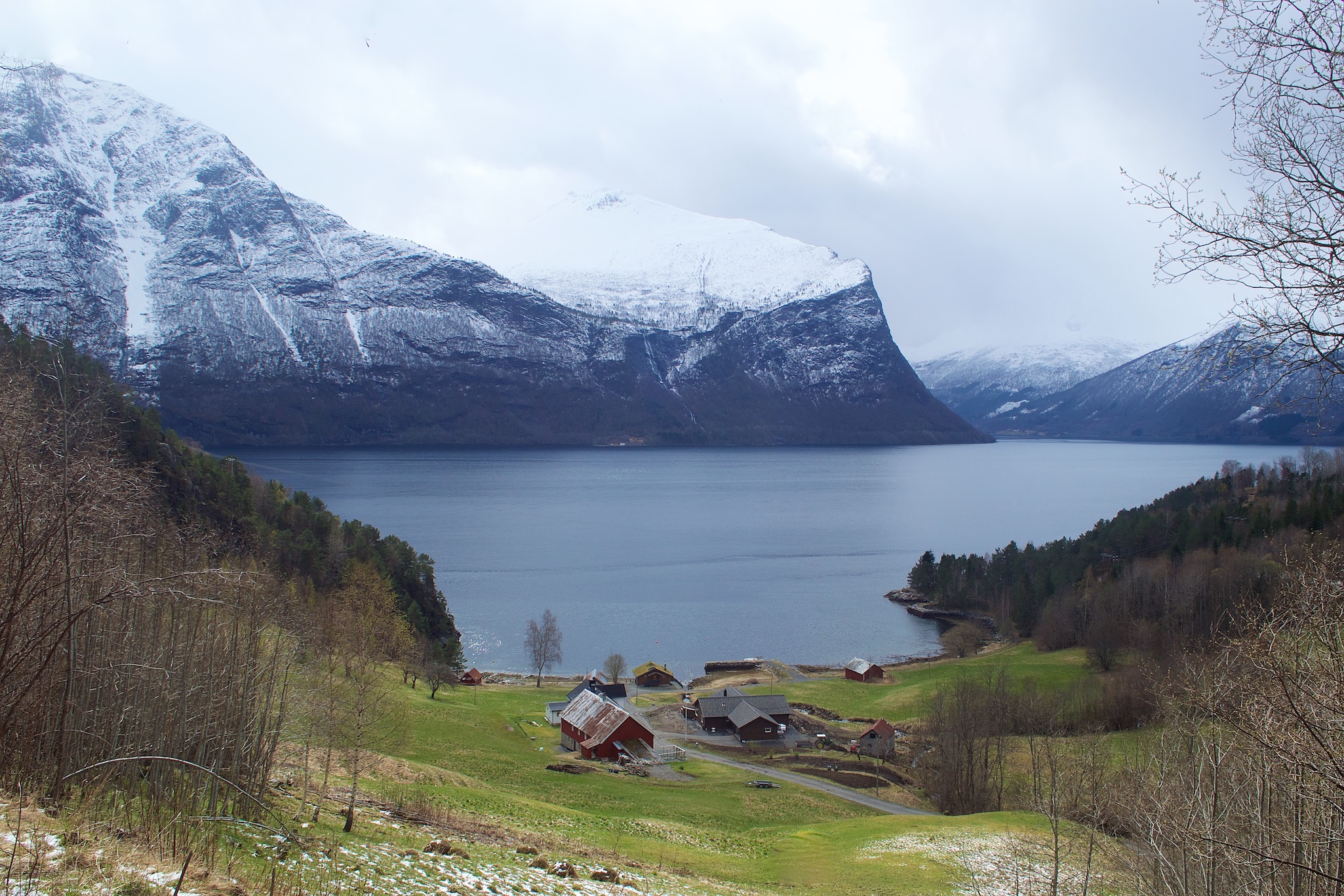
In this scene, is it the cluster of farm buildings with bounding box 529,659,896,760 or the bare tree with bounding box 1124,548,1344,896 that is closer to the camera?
the bare tree with bounding box 1124,548,1344,896

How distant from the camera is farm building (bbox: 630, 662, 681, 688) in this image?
61.1m

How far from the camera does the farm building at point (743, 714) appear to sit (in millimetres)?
49344

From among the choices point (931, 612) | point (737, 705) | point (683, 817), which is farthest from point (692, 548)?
point (683, 817)

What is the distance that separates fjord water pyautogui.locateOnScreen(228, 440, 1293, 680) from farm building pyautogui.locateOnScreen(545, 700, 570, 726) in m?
14.1

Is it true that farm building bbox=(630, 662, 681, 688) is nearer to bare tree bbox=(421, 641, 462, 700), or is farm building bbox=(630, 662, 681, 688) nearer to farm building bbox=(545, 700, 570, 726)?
farm building bbox=(545, 700, 570, 726)

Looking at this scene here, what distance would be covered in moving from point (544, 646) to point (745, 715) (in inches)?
764

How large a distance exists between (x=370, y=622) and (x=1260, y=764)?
139 ft

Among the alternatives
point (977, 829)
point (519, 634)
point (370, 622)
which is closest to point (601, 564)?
point (519, 634)

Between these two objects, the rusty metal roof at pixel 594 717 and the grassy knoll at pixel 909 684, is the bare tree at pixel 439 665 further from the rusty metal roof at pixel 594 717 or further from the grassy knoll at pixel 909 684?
the grassy knoll at pixel 909 684

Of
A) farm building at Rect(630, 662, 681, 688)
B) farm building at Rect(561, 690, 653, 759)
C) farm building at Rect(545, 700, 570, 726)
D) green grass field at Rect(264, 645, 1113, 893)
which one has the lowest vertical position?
farm building at Rect(630, 662, 681, 688)

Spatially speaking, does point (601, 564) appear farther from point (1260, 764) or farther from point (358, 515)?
point (1260, 764)

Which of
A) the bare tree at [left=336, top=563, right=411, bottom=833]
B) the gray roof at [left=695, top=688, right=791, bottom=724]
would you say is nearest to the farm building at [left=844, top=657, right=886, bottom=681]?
the gray roof at [left=695, top=688, right=791, bottom=724]

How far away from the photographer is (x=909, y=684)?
61.0 m

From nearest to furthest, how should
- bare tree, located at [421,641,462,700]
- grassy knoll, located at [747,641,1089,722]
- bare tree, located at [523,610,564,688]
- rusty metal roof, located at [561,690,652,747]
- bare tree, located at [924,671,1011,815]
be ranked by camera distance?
bare tree, located at [924,671,1011,815] < rusty metal roof, located at [561,690,652,747] < bare tree, located at [421,641,462,700] < grassy knoll, located at [747,641,1089,722] < bare tree, located at [523,610,564,688]
